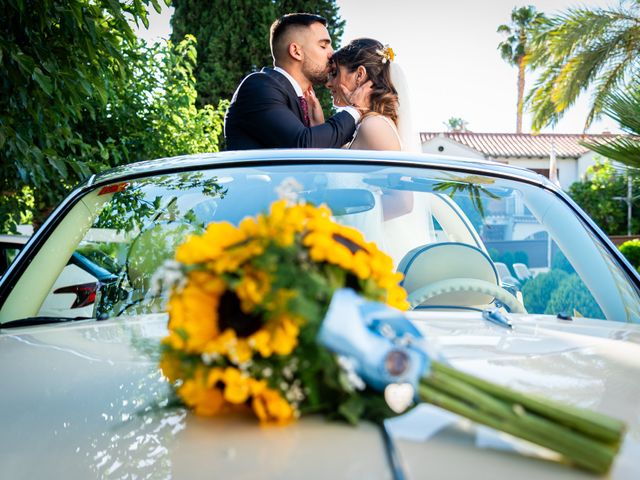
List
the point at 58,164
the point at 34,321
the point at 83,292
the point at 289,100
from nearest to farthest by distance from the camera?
the point at 34,321 → the point at 83,292 → the point at 289,100 → the point at 58,164

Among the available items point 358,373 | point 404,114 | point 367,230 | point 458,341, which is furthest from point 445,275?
point 404,114

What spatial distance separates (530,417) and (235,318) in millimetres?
457

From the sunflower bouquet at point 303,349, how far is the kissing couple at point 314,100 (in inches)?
81.3

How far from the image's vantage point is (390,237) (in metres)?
2.26

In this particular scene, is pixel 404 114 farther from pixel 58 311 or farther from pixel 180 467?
pixel 180 467

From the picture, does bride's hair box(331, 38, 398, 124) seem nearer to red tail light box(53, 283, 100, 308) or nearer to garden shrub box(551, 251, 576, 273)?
garden shrub box(551, 251, 576, 273)

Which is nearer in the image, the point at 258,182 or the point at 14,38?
the point at 258,182

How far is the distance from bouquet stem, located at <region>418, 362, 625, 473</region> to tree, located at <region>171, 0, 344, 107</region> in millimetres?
18117

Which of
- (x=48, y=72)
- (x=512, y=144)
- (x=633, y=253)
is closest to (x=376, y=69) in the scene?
(x=48, y=72)

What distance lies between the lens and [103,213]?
221cm

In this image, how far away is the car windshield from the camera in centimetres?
201

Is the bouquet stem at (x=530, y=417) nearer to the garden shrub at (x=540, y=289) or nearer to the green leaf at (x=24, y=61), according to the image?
the garden shrub at (x=540, y=289)

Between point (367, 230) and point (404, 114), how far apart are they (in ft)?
5.19

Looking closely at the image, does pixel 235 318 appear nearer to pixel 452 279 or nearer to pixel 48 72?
pixel 452 279
